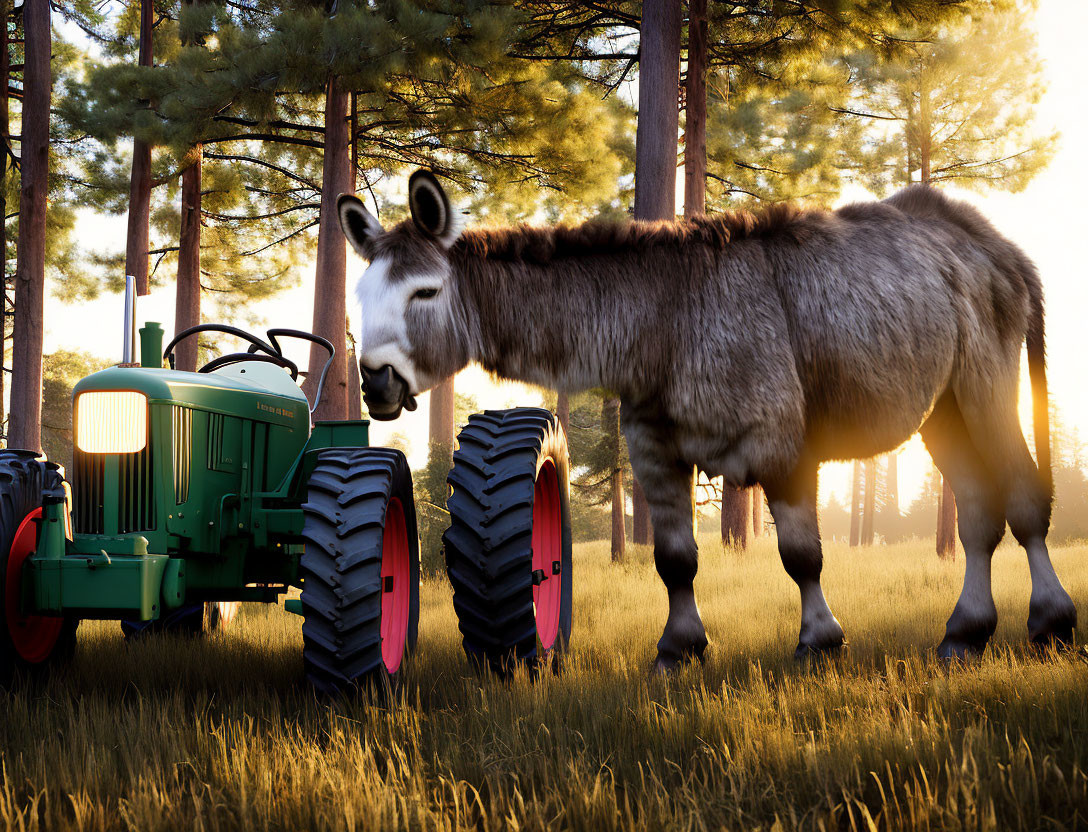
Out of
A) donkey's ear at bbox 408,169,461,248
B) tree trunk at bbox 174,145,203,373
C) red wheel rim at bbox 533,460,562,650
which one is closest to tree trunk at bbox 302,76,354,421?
tree trunk at bbox 174,145,203,373

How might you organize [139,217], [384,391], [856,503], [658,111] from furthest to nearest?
[856,503]
[139,217]
[658,111]
[384,391]

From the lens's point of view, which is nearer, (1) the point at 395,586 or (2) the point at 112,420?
(2) the point at 112,420

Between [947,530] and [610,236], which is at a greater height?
[610,236]

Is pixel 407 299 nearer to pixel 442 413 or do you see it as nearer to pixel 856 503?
pixel 442 413

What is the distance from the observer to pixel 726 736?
2.98m

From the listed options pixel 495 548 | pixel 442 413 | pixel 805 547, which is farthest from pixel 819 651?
pixel 442 413

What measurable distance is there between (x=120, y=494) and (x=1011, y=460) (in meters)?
5.07

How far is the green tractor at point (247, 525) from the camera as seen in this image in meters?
3.50

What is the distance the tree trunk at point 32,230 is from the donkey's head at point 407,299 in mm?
13578

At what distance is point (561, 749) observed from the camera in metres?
2.79

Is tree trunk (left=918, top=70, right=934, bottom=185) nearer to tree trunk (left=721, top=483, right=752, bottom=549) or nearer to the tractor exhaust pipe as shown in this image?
tree trunk (left=721, top=483, right=752, bottom=549)

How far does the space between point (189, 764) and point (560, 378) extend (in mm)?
2530

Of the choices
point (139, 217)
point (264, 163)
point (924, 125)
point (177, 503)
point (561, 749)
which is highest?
point (924, 125)

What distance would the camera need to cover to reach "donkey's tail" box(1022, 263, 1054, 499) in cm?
561
